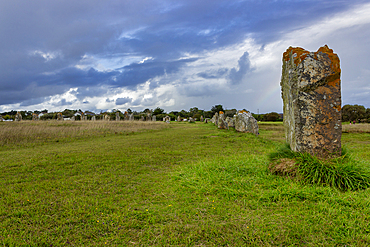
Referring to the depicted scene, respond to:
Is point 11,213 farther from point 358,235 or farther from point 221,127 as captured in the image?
point 221,127

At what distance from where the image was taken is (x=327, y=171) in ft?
13.1

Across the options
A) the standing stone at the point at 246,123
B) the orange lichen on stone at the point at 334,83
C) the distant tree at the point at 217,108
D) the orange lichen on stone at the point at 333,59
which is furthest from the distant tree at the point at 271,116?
the orange lichen on stone at the point at 334,83

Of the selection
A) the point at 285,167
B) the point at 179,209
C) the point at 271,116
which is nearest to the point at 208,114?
the point at 271,116

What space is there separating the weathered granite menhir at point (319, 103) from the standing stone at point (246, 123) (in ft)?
31.0

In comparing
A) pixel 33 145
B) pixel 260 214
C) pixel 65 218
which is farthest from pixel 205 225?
pixel 33 145

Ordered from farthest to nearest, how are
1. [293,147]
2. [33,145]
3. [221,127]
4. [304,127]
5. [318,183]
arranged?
[221,127]
[33,145]
[293,147]
[304,127]
[318,183]

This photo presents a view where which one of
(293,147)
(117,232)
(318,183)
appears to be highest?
(293,147)

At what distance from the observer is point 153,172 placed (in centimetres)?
541

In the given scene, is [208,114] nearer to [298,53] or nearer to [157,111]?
[157,111]

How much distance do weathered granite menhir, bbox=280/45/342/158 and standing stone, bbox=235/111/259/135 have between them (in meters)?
9.45

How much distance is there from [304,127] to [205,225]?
3.16m

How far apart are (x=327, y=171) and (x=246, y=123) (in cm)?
1038

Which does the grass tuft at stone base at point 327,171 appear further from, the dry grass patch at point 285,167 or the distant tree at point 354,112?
the distant tree at point 354,112

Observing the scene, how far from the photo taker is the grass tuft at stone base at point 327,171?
3800mm
